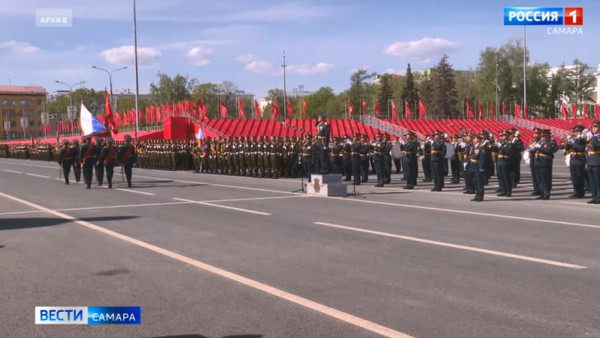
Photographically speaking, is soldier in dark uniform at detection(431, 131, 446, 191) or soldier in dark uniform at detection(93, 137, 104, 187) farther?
soldier in dark uniform at detection(93, 137, 104, 187)

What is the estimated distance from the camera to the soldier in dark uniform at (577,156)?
1496cm

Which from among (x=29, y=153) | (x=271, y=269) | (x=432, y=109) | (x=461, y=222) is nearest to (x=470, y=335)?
(x=271, y=269)

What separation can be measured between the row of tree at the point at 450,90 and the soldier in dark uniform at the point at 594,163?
76.3 m

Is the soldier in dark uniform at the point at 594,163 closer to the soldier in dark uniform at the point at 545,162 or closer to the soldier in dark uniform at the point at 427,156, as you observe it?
the soldier in dark uniform at the point at 545,162

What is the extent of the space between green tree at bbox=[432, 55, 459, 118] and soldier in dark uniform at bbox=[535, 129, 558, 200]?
86.8 metres

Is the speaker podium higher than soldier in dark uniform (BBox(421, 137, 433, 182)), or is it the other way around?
soldier in dark uniform (BBox(421, 137, 433, 182))

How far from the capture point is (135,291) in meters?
6.54

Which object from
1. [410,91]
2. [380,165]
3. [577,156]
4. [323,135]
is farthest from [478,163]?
[410,91]

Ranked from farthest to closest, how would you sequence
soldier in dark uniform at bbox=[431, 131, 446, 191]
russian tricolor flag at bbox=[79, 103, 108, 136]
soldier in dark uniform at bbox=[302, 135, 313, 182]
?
1. russian tricolor flag at bbox=[79, 103, 108, 136]
2. soldier in dark uniform at bbox=[302, 135, 313, 182]
3. soldier in dark uniform at bbox=[431, 131, 446, 191]

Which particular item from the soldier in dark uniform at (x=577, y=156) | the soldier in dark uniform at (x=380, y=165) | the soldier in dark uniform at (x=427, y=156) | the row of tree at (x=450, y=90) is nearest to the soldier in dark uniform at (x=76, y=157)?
the soldier in dark uniform at (x=380, y=165)

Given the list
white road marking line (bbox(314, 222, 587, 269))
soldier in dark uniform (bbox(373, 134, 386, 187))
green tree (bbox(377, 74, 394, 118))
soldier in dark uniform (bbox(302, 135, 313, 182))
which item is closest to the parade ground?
white road marking line (bbox(314, 222, 587, 269))

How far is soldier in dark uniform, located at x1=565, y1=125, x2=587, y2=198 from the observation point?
15.0 m

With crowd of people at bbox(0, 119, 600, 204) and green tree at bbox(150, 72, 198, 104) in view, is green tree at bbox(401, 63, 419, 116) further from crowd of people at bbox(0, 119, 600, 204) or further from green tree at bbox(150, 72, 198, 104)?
crowd of people at bbox(0, 119, 600, 204)

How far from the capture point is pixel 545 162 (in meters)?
15.3
